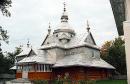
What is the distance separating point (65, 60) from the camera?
38.0 m

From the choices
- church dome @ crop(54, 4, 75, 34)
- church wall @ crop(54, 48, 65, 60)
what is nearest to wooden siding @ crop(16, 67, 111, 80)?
church wall @ crop(54, 48, 65, 60)

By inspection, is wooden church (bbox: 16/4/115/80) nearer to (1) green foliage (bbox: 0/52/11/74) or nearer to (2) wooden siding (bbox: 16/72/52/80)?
(2) wooden siding (bbox: 16/72/52/80)

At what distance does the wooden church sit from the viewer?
3612cm

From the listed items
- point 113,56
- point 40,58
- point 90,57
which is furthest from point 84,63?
point 113,56

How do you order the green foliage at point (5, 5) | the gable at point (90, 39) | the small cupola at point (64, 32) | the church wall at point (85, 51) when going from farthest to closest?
the small cupola at point (64, 32) → the gable at point (90, 39) → the church wall at point (85, 51) → the green foliage at point (5, 5)

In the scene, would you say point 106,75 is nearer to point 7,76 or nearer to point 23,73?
point 23,73

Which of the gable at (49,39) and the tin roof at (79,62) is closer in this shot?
the tin roof at (79,62)

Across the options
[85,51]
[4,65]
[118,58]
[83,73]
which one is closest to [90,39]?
[85,51]

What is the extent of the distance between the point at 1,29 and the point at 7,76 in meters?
22.7

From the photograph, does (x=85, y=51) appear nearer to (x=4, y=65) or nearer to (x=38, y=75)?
(x=38, y=75)

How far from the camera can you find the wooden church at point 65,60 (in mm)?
36125

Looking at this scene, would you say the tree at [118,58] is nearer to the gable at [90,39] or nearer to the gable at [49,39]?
the gable at [90,39]

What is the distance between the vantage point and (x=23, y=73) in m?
37.8

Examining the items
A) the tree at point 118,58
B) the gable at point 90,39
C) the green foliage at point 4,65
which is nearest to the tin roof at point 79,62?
the gable at point 90,39
